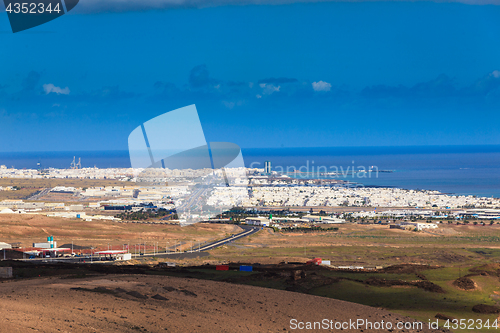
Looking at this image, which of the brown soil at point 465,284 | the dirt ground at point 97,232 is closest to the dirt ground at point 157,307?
the brown soil at point 465,284

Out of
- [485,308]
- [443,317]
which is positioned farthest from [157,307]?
[485,308]

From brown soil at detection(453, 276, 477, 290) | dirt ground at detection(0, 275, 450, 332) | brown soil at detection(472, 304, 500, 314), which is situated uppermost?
dirt ground at detection(0, 275, 450, 332)

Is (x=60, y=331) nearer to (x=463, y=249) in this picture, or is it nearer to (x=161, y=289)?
(x=161, y=289)

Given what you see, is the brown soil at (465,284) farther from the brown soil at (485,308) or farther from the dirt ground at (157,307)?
the dirt ground at (157,307)

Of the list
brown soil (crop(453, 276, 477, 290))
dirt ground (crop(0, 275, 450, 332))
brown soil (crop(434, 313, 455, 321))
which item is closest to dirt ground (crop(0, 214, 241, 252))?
dirt ground (crop(0, 275, 450, 332))

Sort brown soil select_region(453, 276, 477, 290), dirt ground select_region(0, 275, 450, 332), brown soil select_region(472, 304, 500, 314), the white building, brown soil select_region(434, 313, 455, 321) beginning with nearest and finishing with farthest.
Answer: dirt ground select_region(0, 275, 450, 332), brown soil select_region(434, 313, 455, 321), brown soil select_region(472, 304, 500, 314), brown soil select_region(453, 276, 477, 290), the white building

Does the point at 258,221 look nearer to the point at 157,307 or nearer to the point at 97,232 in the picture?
the point at 97,232

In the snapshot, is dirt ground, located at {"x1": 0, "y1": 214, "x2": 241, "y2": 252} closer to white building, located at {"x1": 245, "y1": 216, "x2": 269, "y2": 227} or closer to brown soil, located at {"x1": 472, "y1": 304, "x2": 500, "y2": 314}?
white building, located at {"x1": 245, "y1": 216, "x2": 269, "y2": 227}

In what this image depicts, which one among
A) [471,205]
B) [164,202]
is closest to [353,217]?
[471,205]
